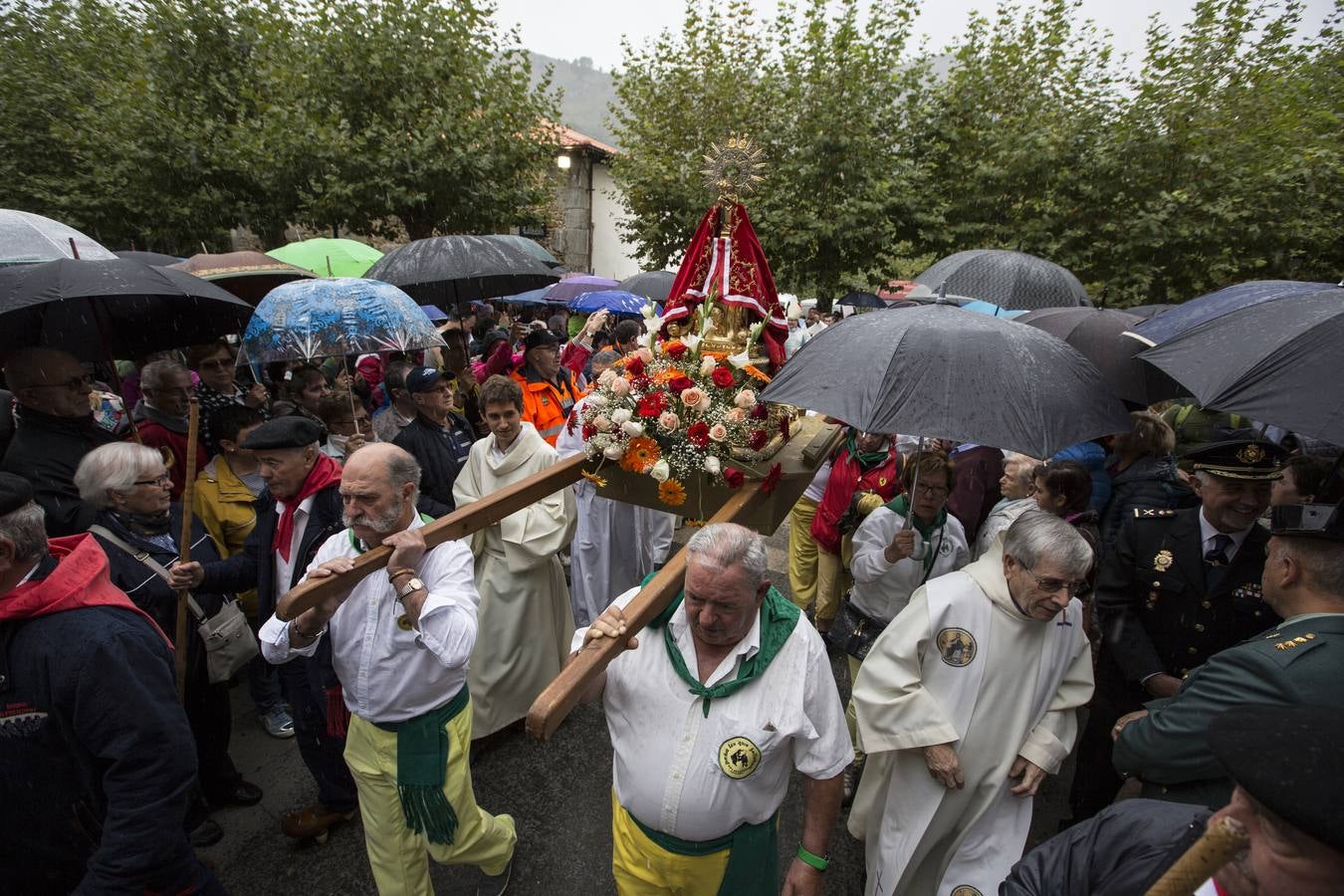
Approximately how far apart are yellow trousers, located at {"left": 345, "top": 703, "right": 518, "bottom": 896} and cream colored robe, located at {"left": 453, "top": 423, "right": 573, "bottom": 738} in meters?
1.28

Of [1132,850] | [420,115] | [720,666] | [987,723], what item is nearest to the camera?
[1132,850]

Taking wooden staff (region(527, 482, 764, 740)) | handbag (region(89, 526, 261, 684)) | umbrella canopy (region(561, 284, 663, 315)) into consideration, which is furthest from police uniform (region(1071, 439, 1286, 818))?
umbrella canopy (region(561, 284, 663, 315))

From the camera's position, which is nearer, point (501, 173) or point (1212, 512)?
point (1212, 512)

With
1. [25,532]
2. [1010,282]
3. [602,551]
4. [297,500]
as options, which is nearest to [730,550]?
[25,532]

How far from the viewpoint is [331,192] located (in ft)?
37.1

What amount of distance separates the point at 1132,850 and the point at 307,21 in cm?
1561

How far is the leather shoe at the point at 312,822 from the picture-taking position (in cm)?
349

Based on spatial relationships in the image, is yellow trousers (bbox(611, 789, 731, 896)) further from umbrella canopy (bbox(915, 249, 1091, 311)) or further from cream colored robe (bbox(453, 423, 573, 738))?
umbrella canopy (bbox(915, 249, 1091, 311))

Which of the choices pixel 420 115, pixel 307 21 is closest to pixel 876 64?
pixel 420 115

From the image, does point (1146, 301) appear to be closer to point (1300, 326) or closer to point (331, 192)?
point (1300, 326)

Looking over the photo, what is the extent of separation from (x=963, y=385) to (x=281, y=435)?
305cm

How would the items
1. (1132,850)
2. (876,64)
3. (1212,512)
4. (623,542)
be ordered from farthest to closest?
(876,64) < (623,542) < (1212,512) < (1132,850)

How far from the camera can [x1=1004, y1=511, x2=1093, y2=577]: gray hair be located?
2477mm

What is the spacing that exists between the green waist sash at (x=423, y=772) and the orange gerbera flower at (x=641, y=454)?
53.6 inches
